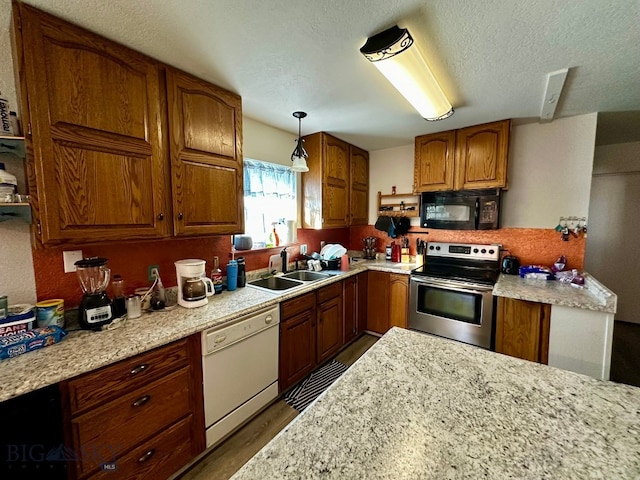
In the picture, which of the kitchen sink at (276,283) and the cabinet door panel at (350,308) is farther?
the cabinet door panel at (350,308)

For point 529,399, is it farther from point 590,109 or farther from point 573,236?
point 590,109

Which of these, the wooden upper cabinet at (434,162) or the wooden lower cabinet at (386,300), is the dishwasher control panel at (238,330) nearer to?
the wooden lower cabinet at (386,300)

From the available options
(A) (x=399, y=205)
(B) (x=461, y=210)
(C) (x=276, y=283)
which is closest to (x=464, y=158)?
(B) (x=461, y=210)

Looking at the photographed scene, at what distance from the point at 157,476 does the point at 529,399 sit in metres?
1.69

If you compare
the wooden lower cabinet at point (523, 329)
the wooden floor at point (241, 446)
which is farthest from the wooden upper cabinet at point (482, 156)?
the wooden floor at point (241, 446)

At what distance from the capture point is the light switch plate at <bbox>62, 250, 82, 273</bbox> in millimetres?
1403

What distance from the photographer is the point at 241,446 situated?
5.35 feet

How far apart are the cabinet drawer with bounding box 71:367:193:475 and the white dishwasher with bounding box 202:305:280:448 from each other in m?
0.14

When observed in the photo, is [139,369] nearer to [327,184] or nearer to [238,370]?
[238,370]

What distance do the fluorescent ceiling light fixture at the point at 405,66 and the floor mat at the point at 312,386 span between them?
217cm

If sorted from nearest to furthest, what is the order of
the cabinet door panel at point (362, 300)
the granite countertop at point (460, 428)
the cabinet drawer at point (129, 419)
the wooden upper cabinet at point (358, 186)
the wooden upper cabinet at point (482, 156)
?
the granite countertop at point (460, 428), the cabinet drawer at point (129, 419), the wooden upper cabinet at point (482, 156), the cabinet door panel at point (362, 300), the wooden upper cabinet at point (358, 186)

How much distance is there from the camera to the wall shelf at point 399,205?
128 inches

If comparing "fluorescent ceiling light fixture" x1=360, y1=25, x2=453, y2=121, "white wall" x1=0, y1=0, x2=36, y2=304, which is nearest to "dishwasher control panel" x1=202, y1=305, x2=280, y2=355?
"white wall" x1=0, y1=0, x2=36, y2=304

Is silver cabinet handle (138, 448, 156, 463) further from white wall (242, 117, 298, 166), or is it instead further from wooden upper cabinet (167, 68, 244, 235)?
white wall (242, 117, 298, 166)
